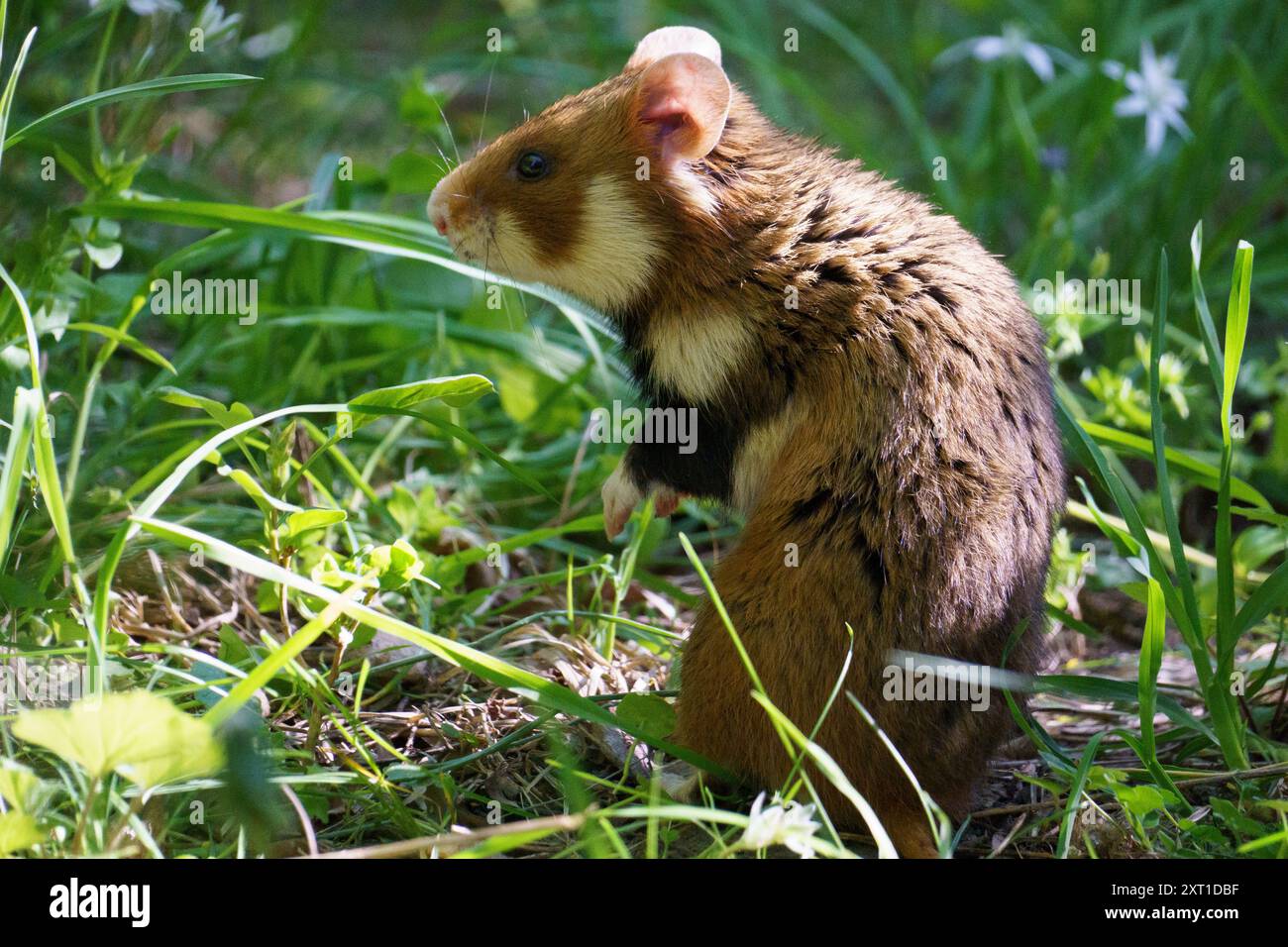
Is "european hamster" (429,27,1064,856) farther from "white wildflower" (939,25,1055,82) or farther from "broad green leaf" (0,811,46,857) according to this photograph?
"white wildflower" (939,25,1055,82)

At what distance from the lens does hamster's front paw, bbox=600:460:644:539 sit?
341cm

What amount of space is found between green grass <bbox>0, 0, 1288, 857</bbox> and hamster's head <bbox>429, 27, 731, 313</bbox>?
0.25 m

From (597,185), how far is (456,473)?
1.42 meters

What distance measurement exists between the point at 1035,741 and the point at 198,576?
94.3 inches

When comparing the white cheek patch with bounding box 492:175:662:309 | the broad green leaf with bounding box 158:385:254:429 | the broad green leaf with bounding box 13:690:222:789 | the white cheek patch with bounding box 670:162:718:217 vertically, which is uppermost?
the white cheek patch with bounding box 670:162:718:217

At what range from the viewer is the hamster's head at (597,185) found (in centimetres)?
321

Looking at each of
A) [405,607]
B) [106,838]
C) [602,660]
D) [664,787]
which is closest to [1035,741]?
[664,787]

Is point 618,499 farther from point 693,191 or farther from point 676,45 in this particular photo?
point 676,45

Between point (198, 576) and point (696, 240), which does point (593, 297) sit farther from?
point (198, 576)

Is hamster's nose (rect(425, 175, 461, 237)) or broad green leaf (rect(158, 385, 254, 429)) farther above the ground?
hamster's nose (rect(425, 175, 461, 237))

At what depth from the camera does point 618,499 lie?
3439 millimetres

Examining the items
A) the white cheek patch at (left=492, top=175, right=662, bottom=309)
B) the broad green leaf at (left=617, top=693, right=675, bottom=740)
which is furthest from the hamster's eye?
the broad green leaf at (left=617, top=693, right=675, bottom=740)

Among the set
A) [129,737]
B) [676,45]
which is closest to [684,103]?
[676,45]

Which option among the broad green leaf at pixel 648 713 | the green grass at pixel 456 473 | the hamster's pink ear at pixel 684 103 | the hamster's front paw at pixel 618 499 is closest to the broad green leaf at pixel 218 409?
the green grass at pixel 456 473
